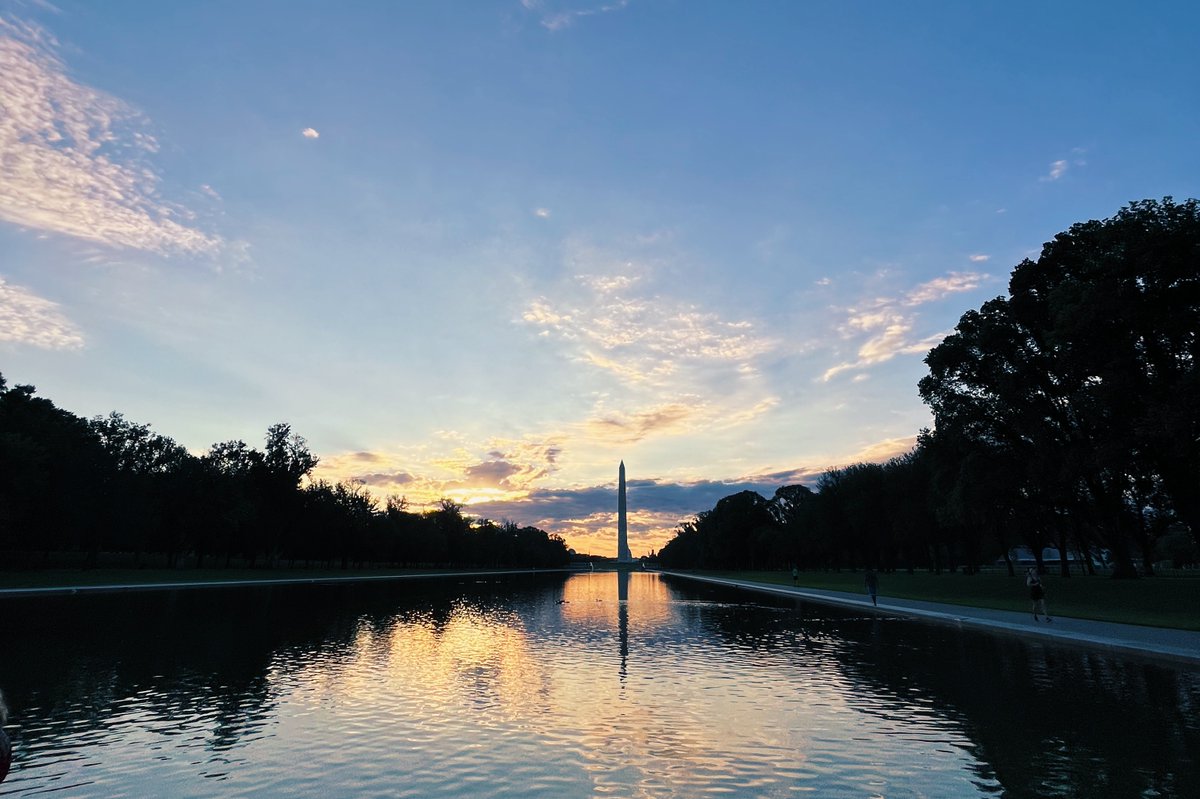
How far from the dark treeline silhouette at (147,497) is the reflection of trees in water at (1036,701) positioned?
191ft

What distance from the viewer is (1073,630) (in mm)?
24031

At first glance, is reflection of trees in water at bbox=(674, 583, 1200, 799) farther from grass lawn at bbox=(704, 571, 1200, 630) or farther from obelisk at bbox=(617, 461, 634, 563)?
obelisk at bbox=(617, 461, 634, 563)

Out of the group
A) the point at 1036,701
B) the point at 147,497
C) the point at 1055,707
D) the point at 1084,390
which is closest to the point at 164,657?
the point at 1036,701

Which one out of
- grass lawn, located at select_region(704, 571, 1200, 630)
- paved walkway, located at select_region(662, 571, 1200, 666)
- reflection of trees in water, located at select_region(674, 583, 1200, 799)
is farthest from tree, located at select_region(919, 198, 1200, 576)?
reflection of trees in water, located at select_region(674, 583, 1200, 799)

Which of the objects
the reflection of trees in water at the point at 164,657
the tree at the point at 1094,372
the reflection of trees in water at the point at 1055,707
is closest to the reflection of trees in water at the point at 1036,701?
the reflection of trees in water at the point at 1055,707

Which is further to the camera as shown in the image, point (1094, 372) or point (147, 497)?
point (147, 497)

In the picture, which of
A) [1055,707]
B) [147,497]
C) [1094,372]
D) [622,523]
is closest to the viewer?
[1055,707]

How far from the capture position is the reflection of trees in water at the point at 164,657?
1220 centimetres

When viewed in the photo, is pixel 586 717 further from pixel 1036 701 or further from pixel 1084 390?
pixel 1084 390

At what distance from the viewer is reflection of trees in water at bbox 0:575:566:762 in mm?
12203

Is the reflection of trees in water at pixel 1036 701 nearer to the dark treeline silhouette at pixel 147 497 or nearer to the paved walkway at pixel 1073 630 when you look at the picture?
the paved walkway at pixel 1073 630

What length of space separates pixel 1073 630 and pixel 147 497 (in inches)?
3249

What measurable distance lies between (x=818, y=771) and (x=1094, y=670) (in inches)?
462

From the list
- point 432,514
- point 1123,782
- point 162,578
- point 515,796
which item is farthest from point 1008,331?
point 432,514
